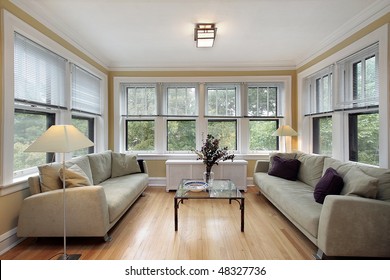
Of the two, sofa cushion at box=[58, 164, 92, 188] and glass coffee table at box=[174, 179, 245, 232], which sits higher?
sofa cushion at box=[58, 164, 92, 188]

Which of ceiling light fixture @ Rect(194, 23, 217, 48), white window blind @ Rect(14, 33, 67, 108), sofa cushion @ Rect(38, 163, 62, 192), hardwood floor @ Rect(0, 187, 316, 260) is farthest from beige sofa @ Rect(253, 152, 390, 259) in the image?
white window blind @ Rect(14, 33, 67, 108)

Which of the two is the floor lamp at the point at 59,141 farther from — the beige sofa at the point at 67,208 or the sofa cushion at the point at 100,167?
the sofa cushion at the point at 100,167

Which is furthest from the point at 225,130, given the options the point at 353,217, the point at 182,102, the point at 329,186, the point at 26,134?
the point at 26,134

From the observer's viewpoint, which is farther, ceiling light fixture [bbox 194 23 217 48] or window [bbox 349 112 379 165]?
ceiling light fixture [bbox 194 23 217 48]

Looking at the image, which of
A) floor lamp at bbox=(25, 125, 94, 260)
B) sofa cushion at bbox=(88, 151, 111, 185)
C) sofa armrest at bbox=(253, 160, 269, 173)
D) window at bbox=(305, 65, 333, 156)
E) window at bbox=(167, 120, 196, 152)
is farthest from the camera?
window at bbox=(167, 120, 196, 152)

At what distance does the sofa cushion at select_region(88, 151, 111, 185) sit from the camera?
3.23m

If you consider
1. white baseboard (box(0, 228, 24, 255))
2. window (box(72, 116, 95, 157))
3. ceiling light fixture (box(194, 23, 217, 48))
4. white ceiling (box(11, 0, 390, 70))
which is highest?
white ceiling (box(11, 0, 390, 70))

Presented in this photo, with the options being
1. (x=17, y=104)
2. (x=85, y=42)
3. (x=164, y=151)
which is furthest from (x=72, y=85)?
(x=164, y=151)

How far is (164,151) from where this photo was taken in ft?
15.1

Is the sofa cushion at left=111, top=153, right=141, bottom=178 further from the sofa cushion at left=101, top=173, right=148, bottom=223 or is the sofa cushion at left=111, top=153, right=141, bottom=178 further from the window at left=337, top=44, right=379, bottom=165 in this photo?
the window at left=337, top=44, right=379, bottom=165

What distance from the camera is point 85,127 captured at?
12.9ft

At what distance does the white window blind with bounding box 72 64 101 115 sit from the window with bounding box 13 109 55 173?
1.96ft

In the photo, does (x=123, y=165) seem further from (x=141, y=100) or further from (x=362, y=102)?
(x=362, y=102)
